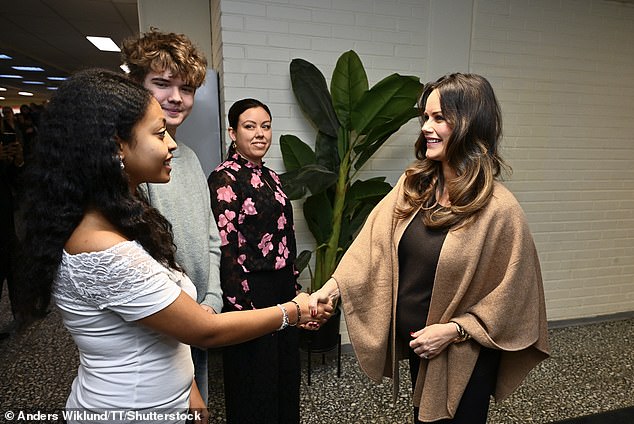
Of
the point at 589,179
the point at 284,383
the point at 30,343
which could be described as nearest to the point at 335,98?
Answer: the point at 284,383

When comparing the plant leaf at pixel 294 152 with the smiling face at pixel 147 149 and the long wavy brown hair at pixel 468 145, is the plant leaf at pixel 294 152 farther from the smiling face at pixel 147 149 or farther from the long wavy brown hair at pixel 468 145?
the smiling face at pixel 147 149

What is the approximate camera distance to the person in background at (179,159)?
1350 mm

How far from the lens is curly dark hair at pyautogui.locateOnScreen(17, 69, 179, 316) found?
0.82 metres

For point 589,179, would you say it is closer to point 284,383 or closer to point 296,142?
point 296,142

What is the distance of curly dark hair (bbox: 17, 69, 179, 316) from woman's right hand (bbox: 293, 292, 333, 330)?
64 cm

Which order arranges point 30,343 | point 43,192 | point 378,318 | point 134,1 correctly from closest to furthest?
point 43,192, point 378,318, point 30,343, point 134,1

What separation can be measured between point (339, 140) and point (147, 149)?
1.79m

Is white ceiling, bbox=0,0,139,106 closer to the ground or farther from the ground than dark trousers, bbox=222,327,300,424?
farther from the ground

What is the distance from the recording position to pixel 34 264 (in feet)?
2.76

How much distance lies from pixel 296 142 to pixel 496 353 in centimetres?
168

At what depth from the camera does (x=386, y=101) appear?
2426 millimetres

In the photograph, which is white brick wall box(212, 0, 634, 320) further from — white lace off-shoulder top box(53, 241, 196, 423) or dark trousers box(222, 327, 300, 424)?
white lace off-shoulder top box(53, 241, 196, 423)

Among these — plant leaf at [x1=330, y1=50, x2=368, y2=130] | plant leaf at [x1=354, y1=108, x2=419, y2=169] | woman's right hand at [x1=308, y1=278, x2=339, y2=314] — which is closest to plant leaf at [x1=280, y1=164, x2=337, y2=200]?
plant leaf at [x1=354, y1=108, x2=419, y2=169]

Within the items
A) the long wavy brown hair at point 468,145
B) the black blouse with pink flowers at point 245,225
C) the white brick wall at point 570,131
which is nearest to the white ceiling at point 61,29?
the black blouse with pink flowers at point 245,225
